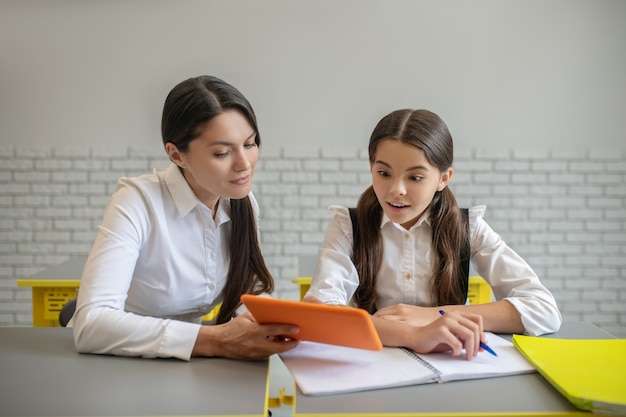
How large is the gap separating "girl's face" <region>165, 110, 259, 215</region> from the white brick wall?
2654 mm

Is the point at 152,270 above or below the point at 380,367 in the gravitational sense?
above

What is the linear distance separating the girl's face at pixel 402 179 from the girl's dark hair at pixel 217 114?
0.36 meters

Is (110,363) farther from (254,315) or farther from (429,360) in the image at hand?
(429,360)

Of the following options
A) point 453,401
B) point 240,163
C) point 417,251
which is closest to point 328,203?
point 417,251

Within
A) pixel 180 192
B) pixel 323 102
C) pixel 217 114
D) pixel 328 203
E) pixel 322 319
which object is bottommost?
pixel 322 319

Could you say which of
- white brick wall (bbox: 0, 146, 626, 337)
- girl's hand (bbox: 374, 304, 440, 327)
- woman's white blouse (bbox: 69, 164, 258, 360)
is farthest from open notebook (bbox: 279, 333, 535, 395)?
white brick wall (bbox: 0, 146, 626, 337)

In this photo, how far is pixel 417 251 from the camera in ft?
6.55

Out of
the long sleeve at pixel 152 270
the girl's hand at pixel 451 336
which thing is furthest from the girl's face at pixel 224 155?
the girl's hand at pixel 451 336

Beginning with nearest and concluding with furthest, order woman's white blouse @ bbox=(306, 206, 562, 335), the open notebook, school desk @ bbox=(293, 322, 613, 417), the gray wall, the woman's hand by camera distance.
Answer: school desk @ bbox=(293, 322, 613, 417)
the open notebook
the woman's hand
woman's white blouse @ bbox=(306, 206, 562, 335)
the gray wall

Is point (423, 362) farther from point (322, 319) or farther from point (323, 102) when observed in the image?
point (323, 102)

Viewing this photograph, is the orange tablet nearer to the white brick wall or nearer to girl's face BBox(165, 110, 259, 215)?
girl's face BBox(165, 110, 259, 215)

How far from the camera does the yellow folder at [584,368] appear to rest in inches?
44.6

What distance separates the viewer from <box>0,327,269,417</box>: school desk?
1144 mm

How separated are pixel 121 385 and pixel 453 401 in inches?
24.4
